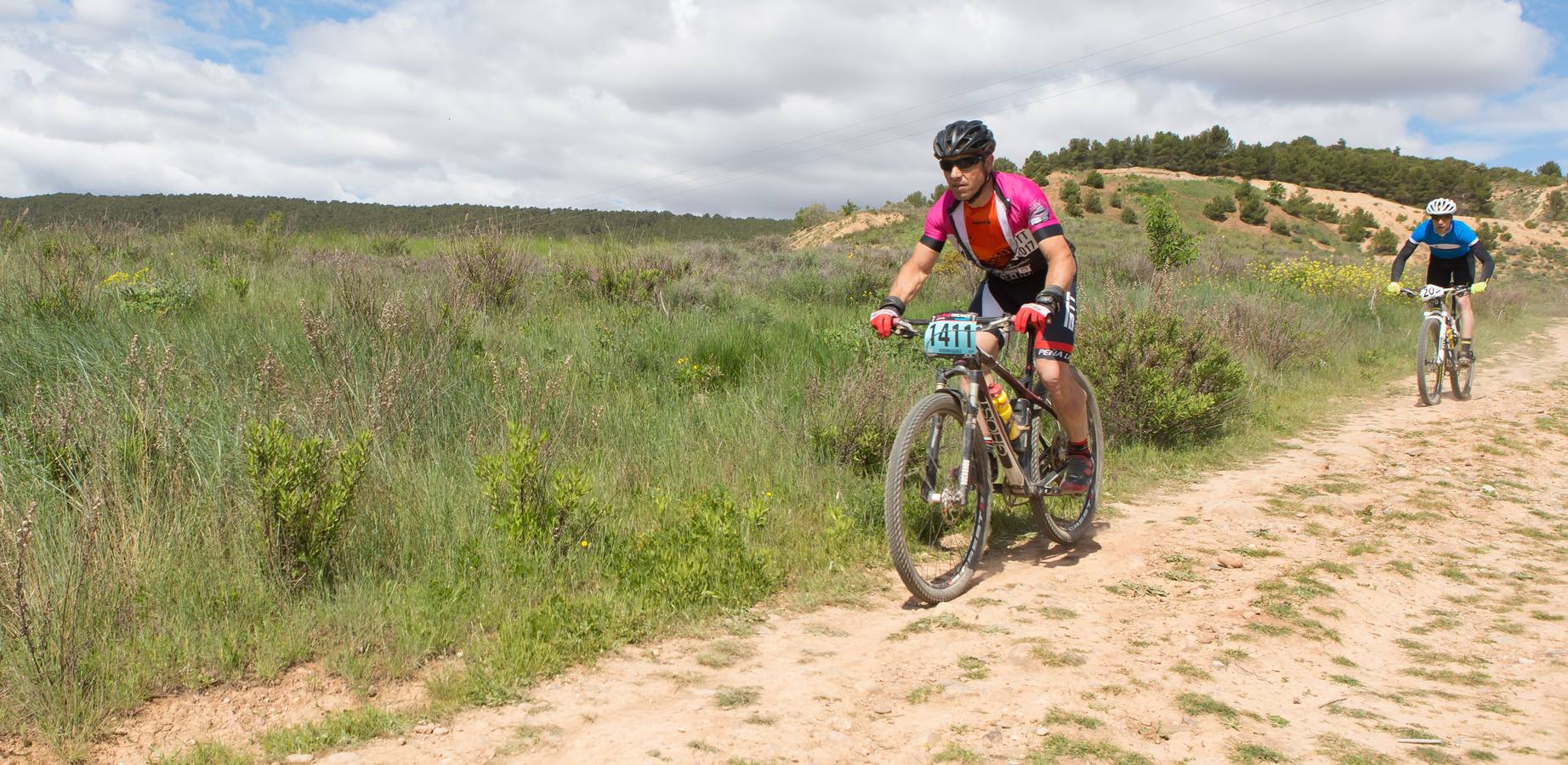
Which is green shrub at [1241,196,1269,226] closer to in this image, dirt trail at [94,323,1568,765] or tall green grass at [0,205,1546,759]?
tall green grass at [0,205,1546,759]

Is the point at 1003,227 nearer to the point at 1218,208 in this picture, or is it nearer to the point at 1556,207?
the point at 1218,208

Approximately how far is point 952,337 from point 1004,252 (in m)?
0.68

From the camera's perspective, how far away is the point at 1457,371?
980 cm

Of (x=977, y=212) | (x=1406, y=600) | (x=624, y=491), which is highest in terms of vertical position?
(x=977, y=212)

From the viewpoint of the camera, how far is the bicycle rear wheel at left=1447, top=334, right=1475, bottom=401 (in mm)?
9703

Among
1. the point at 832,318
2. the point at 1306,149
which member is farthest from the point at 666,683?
the point at 1306,149

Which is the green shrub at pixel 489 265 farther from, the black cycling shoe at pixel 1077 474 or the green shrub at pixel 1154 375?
the black cycling shoe at pixel 1077 474

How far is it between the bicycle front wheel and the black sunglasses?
1.07m

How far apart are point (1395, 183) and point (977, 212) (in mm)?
84350

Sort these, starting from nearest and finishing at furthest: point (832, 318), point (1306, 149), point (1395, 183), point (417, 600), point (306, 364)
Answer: point (417, 600) → point (306, 364) → point (832, 318) → point (1395, 183) → point (1306, 149)

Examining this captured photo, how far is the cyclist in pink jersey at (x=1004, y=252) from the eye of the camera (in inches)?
163

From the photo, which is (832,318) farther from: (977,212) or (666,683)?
(666,683)

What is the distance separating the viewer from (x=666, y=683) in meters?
3.22

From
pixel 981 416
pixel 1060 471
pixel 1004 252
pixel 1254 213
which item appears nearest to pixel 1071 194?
pixel 1254 213
